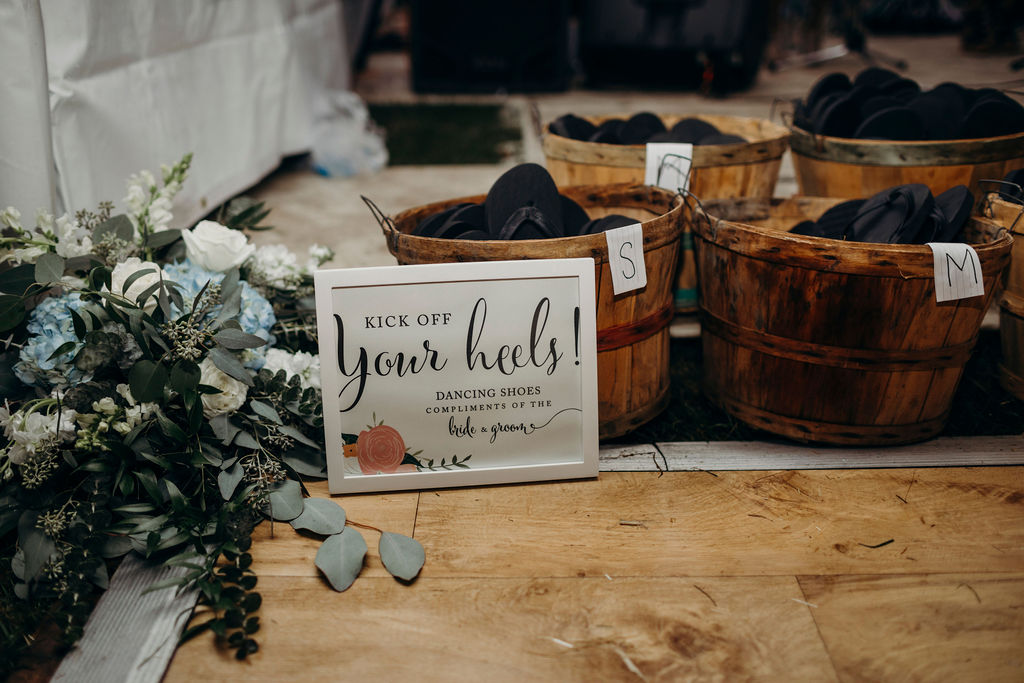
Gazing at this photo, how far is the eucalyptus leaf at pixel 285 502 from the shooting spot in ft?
4.05

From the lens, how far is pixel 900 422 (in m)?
1.44

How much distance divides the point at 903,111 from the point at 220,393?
173 cm

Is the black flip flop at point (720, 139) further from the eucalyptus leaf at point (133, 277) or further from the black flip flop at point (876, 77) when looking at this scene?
the eucalyptus leaf at point (133, 277)

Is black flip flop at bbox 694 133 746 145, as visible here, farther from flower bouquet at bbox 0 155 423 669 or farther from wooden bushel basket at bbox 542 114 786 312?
flower bouquet at bbox 0 155 423 669

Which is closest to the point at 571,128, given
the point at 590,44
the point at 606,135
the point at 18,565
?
the point at 606,135

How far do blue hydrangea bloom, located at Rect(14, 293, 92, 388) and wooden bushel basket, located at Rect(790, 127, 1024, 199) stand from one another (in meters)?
1.74

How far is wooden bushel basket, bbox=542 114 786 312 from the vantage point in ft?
5.90

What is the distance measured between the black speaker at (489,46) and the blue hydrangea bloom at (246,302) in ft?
15.2

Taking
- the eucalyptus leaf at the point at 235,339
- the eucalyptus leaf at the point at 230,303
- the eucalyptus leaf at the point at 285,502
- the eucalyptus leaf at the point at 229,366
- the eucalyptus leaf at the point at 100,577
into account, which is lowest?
→ the eucalyptus leaf at the point at 100,577

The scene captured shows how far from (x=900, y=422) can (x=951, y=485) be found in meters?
0.14

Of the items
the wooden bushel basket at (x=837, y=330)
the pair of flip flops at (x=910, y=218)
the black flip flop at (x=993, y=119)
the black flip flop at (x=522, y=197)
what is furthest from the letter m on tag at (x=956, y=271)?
the black flip flop at (x=993, y=119)

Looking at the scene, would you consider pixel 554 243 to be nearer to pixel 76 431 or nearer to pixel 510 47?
pixel 76 431

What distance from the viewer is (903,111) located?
72.7 inches

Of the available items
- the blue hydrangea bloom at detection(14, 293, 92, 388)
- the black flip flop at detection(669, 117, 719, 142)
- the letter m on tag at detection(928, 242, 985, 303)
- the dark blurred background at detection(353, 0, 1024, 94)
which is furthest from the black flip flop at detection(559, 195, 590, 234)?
the dark blurred background at detection(353, 0, 1024, 94)
